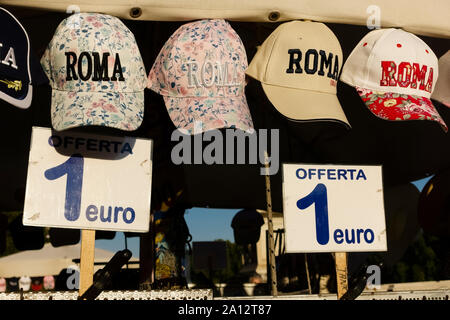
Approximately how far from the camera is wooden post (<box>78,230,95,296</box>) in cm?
338

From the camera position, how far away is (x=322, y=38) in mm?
4441

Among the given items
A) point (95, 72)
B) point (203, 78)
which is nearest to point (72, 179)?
point (95, 72)

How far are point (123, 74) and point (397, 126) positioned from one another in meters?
3.94

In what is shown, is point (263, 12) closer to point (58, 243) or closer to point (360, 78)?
point (360, 78)

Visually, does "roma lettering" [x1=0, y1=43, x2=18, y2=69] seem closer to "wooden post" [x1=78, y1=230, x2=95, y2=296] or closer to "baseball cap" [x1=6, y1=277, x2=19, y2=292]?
"wooden post" [x1=78, y1=230, x2=95, y2=296]

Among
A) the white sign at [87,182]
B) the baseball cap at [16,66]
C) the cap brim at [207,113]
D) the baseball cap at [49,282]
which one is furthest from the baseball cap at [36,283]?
the white sign at [87,182]

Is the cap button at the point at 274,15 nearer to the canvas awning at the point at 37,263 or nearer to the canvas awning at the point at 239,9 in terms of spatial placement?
the canvas awning at the point at 239,9

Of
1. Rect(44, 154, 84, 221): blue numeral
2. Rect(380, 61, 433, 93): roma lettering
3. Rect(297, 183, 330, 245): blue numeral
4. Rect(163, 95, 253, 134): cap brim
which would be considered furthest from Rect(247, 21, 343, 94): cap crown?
Rect(44, 154, 84, 221): blue numeral

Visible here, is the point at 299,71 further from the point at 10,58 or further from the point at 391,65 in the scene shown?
the point at 10,58

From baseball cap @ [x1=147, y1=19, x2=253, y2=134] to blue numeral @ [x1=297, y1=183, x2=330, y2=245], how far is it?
707 millimetres

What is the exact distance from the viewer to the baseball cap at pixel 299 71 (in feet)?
13.9

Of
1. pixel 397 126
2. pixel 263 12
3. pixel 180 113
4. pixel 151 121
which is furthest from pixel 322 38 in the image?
pixel 397 126

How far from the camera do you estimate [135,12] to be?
439cm

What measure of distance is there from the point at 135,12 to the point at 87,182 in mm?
1477
